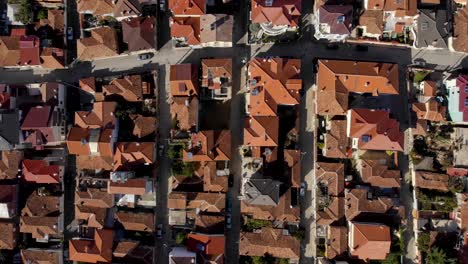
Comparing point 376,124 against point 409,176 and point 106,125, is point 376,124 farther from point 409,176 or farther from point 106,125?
point 106,125

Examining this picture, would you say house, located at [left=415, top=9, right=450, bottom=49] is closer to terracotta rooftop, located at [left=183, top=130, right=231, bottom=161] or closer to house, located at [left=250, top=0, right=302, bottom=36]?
house, located at [left=250, top=0, right=302, bottom=36]

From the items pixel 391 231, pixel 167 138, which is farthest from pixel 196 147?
pixel 391 231

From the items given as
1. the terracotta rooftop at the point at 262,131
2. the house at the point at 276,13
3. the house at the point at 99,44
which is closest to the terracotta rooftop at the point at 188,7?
the house at the point at 276,13

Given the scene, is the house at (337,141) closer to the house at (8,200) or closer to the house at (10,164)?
the house at (10,164)

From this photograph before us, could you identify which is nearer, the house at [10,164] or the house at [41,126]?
the house at [41,126]

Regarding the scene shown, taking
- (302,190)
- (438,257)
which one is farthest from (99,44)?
(438,257)

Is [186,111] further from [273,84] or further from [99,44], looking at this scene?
[99,44]
